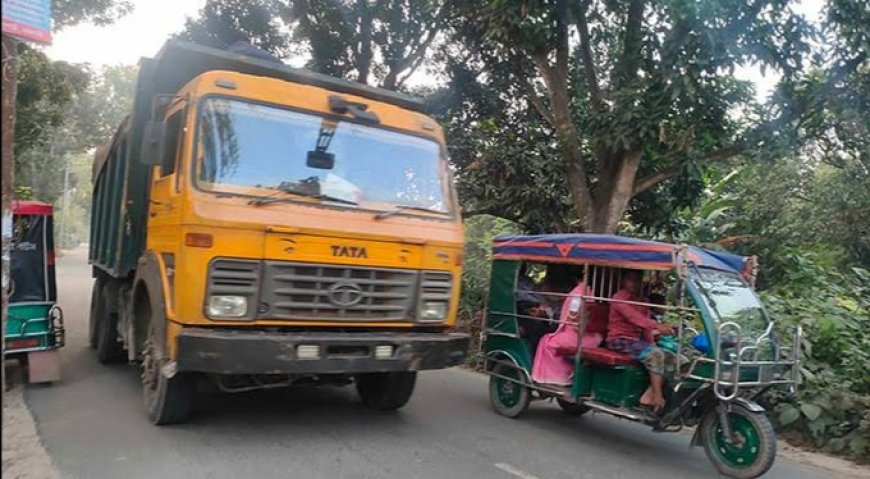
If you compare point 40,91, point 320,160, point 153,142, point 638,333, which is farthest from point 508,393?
point 40,91

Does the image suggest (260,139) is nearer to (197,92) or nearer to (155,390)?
(197,92)

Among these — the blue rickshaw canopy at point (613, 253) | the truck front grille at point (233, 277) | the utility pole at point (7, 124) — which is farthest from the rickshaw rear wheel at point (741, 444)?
the utility pole at point (7, 124)

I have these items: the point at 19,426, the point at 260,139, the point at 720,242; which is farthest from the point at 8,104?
the point at 720,242

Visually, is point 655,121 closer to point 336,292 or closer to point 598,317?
point 598,317

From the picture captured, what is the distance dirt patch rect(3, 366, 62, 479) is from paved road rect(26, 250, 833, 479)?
0.08m

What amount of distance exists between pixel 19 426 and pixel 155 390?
3.51 feet

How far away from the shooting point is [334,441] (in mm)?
5379

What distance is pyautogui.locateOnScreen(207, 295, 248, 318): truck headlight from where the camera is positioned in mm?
4797

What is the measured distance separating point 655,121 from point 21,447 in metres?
6.95

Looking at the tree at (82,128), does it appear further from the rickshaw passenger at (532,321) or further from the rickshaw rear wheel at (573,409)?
the rickshaw rear wheel at (573,409)

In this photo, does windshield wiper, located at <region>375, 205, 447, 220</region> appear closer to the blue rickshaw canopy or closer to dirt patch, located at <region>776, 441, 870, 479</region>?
the blue rickshaw canopy

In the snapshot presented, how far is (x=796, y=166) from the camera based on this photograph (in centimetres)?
1359

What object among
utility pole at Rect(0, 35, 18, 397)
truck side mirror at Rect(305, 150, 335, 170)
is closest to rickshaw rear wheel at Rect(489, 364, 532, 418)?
truck side mirror at Rect(305, 150, 335, 170)

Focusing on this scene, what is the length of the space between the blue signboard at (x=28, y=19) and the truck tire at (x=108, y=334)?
18.0ft
